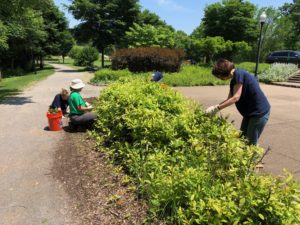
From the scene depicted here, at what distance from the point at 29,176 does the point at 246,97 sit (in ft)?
11.5

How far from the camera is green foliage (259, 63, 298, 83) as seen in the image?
22.8 meters

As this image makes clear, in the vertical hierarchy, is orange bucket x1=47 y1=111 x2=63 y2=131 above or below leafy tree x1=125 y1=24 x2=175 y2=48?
below

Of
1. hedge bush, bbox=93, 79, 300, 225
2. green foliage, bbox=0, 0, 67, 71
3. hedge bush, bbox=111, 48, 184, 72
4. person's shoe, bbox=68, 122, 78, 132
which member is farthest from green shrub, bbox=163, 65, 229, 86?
green foliage, bbox=0, 0, 67, 71

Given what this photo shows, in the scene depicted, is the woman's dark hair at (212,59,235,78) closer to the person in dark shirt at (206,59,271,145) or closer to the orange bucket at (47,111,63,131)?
the person in dark shirt at (206,59,271,145)

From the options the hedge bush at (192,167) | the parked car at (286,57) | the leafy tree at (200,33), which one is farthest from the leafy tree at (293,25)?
the hedge bush at (192,167)

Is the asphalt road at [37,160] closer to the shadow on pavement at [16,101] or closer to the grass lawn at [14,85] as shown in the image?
the shadow on pavement at [16,101]

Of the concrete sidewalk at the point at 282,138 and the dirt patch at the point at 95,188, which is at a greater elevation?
the concrete sidewalk at the point at 282,138

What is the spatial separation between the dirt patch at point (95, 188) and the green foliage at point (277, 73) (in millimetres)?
19310

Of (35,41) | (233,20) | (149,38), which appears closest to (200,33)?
(233,20)

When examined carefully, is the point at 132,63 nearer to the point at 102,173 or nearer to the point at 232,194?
the point at 102,173

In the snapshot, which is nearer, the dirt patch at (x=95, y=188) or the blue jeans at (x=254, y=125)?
the dirt patch at (x=95, y=188)

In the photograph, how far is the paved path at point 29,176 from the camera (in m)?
3.89

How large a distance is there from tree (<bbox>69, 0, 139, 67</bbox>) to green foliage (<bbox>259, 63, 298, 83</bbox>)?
1899 cm

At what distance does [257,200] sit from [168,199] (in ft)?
3.10
